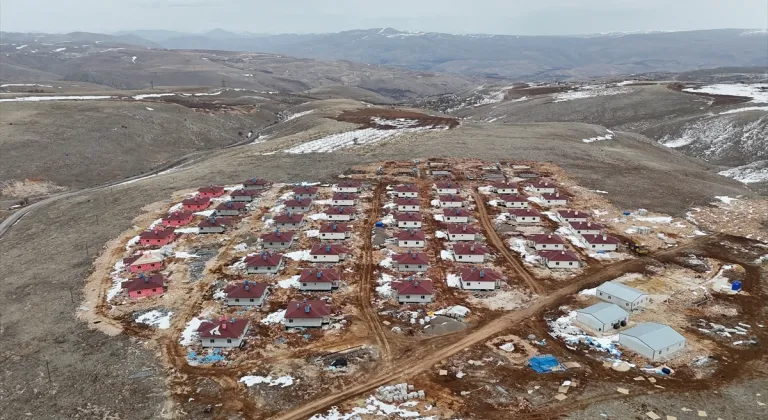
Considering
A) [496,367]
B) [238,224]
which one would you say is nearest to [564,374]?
[496,367]

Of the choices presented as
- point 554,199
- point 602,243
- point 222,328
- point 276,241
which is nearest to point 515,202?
point 554,199

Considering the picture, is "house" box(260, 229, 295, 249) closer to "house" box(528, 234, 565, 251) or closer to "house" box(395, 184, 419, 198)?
"house" box(395, 184, 419, 198)

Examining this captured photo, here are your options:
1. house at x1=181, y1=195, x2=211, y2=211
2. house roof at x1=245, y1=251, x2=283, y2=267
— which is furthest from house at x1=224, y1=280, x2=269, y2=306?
house at x1=181, y1=195, x2=211, y2=211

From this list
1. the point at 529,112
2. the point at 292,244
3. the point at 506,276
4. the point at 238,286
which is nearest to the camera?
the point at 238,286

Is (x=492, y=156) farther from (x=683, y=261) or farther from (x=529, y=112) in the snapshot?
(x=529, y=112)

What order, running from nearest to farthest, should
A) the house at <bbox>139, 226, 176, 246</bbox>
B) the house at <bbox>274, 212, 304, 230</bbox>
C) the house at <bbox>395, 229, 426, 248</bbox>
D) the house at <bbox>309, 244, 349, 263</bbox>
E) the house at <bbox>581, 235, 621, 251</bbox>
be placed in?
1. the house at <bbox>309, 244, 349, 263</bbox>
2. the house at <bbox>581, 235, 621, 251</bbox>
3. the house at <bbox>395, 229, 426, 248</bbox>
4. the house at <bbox>139, 226, 176, 246</bbox>
5. the house at <bbox>274, 212, 304, 230</bbox>

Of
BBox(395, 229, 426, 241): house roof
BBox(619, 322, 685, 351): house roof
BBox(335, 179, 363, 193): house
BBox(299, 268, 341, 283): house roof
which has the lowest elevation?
BBox(299, 268, 341, 283): house roof

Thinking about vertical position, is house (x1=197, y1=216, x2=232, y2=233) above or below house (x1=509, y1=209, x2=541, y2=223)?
below

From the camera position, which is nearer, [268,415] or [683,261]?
[268,415]
